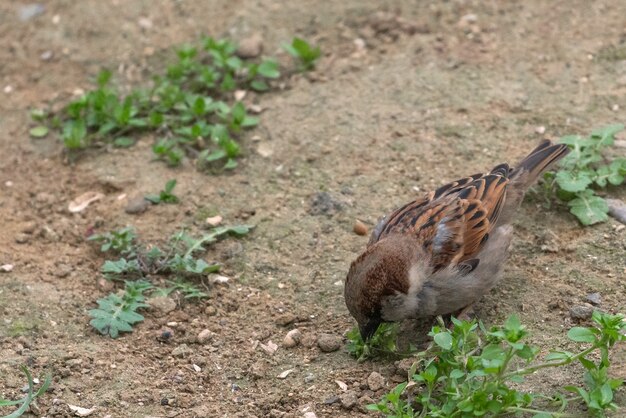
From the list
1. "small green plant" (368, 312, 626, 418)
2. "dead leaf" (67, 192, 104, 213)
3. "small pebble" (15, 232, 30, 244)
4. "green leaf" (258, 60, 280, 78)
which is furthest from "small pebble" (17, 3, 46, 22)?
"small green plant" (368, 312, 626, 418)

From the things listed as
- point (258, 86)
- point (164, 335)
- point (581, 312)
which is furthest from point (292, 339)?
point (258, 86)

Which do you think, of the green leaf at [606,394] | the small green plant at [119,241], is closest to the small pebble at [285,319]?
the small green plant at [119,241]

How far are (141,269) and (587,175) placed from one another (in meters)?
2.59

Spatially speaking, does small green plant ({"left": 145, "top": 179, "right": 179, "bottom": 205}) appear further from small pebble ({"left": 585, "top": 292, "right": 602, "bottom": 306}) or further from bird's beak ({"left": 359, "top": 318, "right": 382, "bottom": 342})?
small pebble ({"left": 585, "top": 292, "right": 602, "bottom": 306})

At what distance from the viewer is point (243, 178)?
20.1 ft

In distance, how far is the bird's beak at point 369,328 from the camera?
4.62 metres

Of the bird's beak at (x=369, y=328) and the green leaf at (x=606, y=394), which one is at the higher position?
the green leaf at (x=606, y=394)

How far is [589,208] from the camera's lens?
5348 mm

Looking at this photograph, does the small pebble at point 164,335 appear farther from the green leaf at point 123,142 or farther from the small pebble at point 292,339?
the green leaf at point 123,142

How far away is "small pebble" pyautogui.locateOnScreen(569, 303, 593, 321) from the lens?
15.4ft

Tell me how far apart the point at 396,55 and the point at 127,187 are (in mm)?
2197

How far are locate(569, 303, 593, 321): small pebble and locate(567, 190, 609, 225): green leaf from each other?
28.4 inches

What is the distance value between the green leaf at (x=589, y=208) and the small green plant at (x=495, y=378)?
1156 millimetres

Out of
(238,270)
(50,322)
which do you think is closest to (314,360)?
(238,270)
